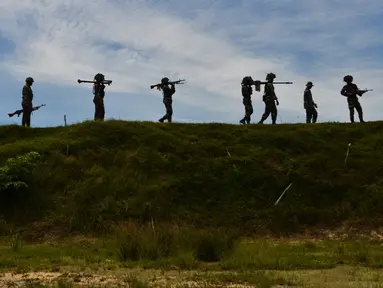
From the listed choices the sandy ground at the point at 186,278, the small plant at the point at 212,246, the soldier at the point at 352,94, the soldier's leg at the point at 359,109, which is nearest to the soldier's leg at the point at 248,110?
the soldier at the point at 352,94

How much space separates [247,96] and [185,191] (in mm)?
8112

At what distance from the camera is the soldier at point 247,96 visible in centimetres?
2648

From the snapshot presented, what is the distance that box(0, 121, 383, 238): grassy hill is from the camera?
61.9 ft

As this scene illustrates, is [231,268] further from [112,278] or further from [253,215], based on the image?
[253,215]

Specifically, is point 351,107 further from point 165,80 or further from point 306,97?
point 165,80

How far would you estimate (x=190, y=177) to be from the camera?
20.5 metres

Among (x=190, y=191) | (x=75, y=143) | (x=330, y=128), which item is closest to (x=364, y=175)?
(x=330, y=128)

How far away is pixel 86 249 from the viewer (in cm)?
1494

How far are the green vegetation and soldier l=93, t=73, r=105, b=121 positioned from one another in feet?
10.4

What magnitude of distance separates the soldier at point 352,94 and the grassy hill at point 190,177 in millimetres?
1928

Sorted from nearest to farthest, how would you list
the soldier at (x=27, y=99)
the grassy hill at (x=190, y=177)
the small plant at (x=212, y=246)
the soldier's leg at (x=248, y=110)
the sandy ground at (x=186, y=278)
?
the sandy ground at (x=186, y=278)
the small plant at (x=212, y=246)
the grassy hill at (x=190, y=177)
the soldier at (x=27, y=99)
the soldier's leg at (x=248, y=110)

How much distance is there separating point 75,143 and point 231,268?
1176 centimetres

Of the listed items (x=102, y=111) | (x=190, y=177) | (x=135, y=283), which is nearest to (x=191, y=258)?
(x=135, y=283)

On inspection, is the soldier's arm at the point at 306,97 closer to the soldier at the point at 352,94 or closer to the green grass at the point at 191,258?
the soldier at the point at 352,94
